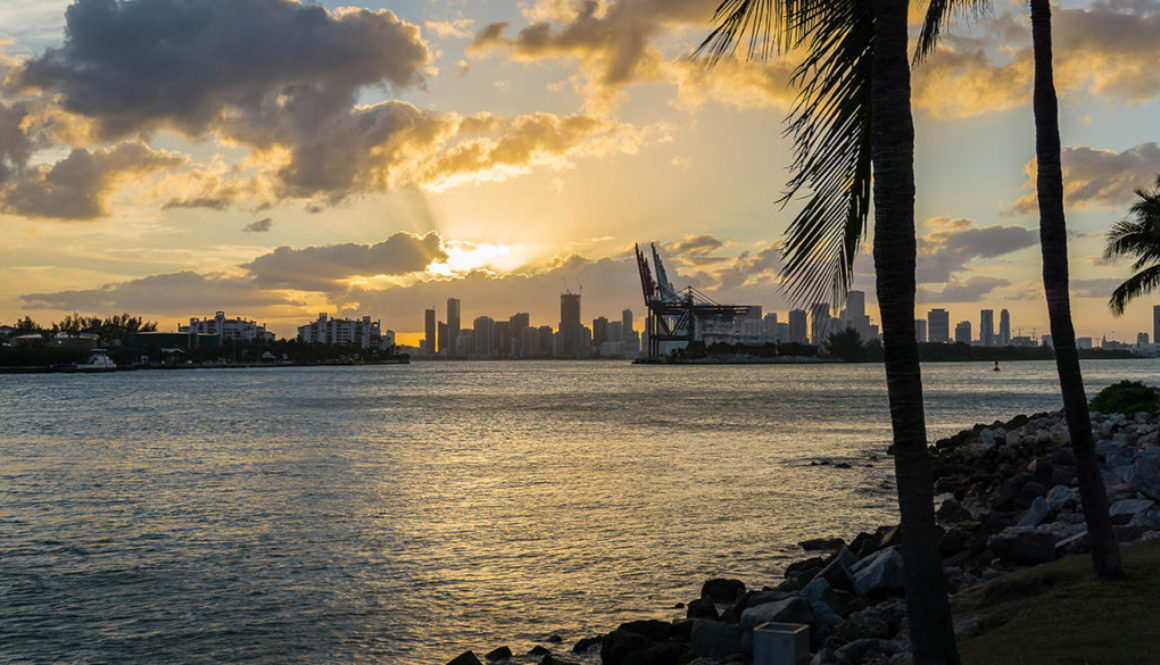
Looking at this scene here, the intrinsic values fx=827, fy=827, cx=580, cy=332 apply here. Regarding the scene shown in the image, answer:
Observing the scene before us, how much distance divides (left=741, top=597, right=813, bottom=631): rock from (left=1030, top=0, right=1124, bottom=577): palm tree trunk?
318 cm

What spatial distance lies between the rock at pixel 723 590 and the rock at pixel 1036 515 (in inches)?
214

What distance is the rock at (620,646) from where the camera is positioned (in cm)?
1020

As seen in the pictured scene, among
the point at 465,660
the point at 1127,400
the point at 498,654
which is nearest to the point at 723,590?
the point at 498,654

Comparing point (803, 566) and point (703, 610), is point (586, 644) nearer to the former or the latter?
point (703, 610)

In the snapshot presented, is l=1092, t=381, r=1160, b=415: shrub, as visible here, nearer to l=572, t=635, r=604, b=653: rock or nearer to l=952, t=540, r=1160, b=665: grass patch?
l=952, t=540, r=1160, b=665: grass patch

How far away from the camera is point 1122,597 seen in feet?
26.7

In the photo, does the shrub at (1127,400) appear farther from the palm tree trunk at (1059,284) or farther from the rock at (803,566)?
the palm tree trunk at (1059,284)

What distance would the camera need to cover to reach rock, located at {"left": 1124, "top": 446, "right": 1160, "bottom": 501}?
13719mm

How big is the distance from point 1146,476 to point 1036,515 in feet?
6.06

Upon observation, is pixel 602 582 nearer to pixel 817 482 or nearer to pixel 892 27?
pixel 892 27

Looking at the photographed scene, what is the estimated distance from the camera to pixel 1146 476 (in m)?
14.2

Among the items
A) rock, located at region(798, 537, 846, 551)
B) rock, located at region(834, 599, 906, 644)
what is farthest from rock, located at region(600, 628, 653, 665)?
rock, located at region(798, 537, 846, 551)

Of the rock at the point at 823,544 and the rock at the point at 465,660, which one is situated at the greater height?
the rock at the point at 465,660

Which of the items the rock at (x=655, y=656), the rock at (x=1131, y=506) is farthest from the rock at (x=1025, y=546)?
the rock at (x=655, y=656)
